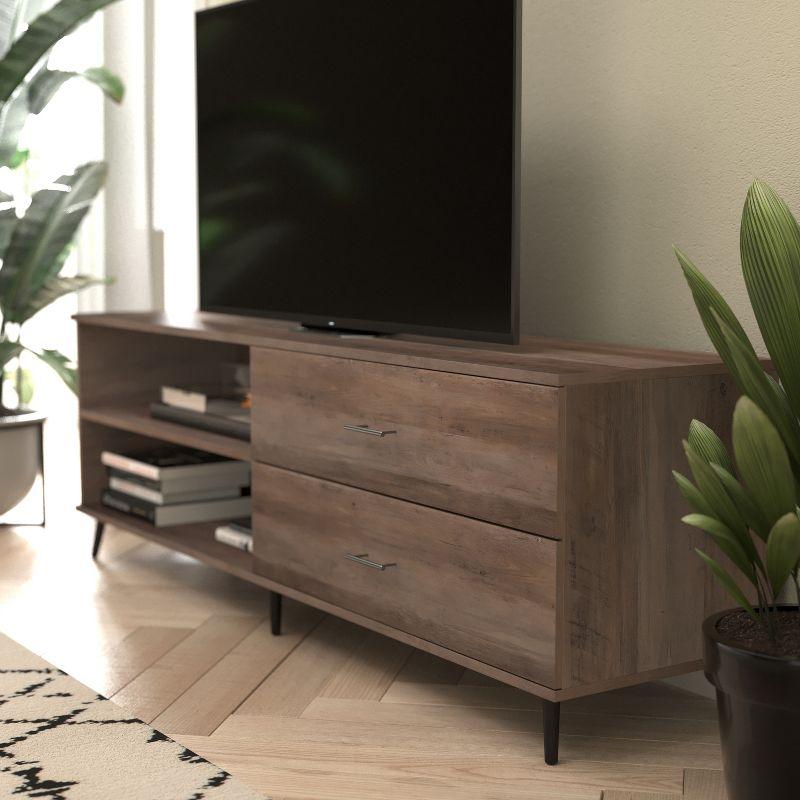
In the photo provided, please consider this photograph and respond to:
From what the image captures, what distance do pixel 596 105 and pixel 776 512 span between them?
1.15 metres

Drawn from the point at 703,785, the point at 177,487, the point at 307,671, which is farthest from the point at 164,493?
the point at 703,785

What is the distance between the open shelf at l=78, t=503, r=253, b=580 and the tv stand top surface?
0.49 m

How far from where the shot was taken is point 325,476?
90.7 inches

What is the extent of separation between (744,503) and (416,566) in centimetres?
68

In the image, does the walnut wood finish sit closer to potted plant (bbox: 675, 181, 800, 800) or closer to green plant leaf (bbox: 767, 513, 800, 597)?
potted plant (bbox: 675, 181, 800, 800)

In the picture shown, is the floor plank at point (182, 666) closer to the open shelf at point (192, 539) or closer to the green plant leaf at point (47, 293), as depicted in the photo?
the open shelf at point (192, 539)

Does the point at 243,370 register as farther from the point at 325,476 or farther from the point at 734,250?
the point at 734,250

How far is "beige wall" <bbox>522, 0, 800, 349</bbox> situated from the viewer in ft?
6.86

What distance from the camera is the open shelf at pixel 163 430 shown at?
8.67ft

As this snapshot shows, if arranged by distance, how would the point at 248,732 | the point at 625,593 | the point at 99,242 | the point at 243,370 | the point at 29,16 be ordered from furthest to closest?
the point at 99,242
the point at 29,16
the point at 243,370
the point at 248,732
the point at 625,593

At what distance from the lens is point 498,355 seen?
2.04 meters

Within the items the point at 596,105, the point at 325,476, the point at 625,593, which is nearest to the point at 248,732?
the point at 325,476

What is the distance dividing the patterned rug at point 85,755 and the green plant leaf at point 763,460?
0.83m

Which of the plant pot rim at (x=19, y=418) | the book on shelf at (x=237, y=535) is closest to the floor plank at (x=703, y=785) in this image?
the book on shelf at (x=237, y=535)
